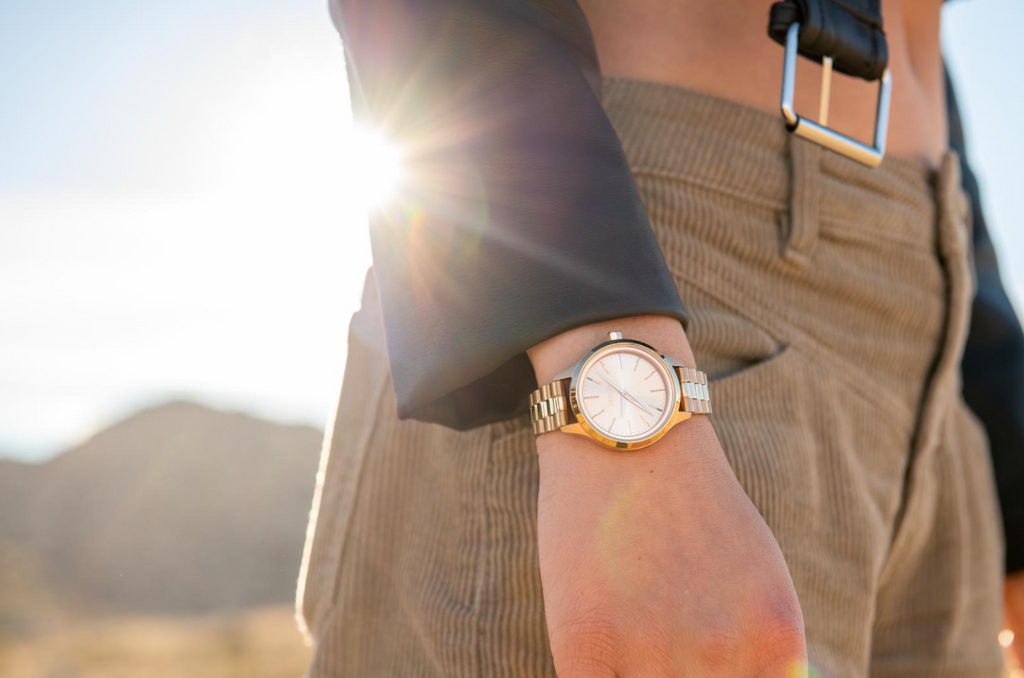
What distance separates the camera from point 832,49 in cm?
100

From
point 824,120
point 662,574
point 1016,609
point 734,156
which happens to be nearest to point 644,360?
point 662,574

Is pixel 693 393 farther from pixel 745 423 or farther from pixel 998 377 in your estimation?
pixel 998 377

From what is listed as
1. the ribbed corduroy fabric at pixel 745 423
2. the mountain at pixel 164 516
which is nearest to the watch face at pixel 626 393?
the ribbed corduroy fabric at pixel 745 423

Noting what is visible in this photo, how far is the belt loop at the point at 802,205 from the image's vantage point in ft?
3.34

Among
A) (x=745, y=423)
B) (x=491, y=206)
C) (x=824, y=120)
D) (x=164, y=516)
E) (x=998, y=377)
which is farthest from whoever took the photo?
(x=164, y=516)

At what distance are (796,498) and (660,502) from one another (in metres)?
0.37

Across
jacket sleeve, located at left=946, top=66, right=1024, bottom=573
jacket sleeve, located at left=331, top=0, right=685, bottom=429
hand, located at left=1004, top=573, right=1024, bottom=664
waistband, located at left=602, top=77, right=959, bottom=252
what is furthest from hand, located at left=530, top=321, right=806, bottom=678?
hand, located at left=1004, top=573, right=1024, bottom=664

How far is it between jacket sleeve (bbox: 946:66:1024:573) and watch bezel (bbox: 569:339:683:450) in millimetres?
1224

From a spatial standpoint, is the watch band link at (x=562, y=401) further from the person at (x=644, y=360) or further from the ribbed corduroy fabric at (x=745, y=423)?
the ribbed corduroy fabric at (x=745, y=423)

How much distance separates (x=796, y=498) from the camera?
93 cm

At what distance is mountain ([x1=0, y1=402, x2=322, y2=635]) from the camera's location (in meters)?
13.9

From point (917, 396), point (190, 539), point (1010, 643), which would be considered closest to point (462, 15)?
point (917, 396)

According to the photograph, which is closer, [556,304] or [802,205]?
[556,304]

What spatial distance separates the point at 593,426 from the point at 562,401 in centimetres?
4
